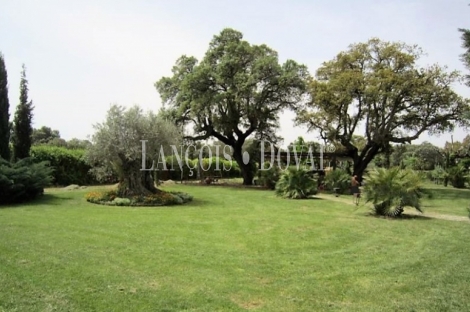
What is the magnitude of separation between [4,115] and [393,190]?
1620 cm

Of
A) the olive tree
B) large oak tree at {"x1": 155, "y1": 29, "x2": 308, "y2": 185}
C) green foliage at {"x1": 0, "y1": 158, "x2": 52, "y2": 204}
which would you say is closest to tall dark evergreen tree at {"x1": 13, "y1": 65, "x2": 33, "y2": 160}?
green foliage at {"x1": 0, "y1": 158, "x2": 52, "y2": 204}

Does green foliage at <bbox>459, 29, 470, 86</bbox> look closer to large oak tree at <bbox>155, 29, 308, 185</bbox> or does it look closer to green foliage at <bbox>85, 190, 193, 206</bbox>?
green foliage at <bbox>85, 190, 193, 206</bbox>

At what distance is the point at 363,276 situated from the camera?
218 inches

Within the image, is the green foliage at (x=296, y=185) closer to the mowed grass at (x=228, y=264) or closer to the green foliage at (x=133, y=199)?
the green foliage at (x=133, y=199)

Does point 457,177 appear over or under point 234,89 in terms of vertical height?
under

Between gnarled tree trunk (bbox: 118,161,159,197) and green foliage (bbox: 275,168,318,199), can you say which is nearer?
gnarled tree trunk (bbox: 118,161,159,197)

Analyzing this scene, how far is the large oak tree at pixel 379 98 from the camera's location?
22.5 metres

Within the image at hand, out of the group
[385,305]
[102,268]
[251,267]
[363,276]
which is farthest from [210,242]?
[385,305]

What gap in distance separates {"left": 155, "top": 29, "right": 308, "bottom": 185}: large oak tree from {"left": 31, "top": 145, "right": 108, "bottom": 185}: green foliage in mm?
7934

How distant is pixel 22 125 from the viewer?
16.6 meters

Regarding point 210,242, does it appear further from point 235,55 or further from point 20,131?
point 235,55

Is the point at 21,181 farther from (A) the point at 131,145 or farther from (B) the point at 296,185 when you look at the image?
(B) the point at 296,185

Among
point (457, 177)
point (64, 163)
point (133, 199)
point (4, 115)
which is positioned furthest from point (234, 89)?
point (457, 177)

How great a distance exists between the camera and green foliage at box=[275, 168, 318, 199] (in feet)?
57.3
